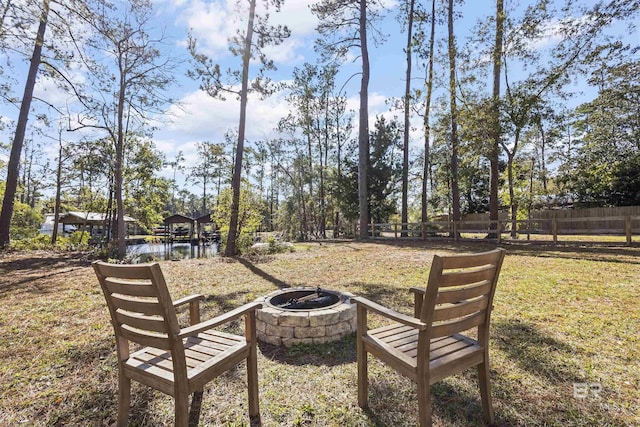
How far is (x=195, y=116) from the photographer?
965cm

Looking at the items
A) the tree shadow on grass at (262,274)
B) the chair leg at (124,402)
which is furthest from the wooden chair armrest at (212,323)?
the tree shadow on grass at (262,274)

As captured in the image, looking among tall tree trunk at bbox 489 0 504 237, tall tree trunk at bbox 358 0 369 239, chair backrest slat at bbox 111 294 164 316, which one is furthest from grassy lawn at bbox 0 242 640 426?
tall tree trunk at bbox 358 0 369 239

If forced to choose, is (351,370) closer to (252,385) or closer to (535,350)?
(252,385)

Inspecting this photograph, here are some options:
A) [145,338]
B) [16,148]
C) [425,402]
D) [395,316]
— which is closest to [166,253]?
[16,148]

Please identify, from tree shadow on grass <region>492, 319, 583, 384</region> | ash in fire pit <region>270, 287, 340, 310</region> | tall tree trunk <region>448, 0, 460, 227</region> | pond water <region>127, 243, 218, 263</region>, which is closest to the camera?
tree shadow on grass <region>492, 319, 583, 384</region>

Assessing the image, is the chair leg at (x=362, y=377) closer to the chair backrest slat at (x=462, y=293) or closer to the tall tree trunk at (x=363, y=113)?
the chair backrest slat at (x=462, y=293)

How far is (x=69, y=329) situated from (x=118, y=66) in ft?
31.8

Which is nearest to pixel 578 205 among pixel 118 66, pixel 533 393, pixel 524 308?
pixel 524 308

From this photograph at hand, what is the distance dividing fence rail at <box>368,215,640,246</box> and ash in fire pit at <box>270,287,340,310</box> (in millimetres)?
7676

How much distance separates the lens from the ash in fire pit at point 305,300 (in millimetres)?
3094

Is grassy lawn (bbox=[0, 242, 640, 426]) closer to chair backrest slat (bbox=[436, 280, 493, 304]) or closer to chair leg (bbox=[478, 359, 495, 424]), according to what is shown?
chair leg (bbox=[478, 359, 495, 424])

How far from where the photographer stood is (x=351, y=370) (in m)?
2.37

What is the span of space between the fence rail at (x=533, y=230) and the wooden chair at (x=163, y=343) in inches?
353

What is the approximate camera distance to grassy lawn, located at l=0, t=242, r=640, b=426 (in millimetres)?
1822
